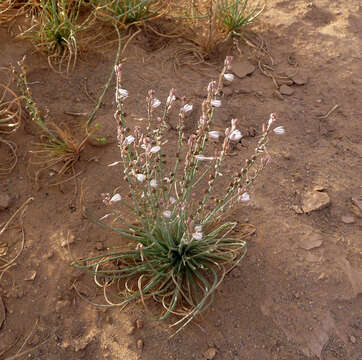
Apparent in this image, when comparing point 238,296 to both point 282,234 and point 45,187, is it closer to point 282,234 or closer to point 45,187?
point 282,234

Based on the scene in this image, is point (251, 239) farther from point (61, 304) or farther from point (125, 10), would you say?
point (125, 10)

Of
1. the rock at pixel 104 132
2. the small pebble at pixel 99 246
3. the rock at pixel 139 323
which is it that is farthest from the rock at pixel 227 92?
the rock at pixel 139 323

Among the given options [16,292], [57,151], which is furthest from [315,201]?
[16,292]

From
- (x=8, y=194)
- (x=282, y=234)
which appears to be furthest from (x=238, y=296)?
(x=8, y=194)

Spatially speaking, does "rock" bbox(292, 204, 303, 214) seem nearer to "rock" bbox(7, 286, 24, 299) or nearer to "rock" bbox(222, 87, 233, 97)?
"rock" bbox(222, 87, 233, 97)

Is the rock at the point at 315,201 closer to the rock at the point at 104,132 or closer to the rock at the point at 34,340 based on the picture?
the rock at the point at 104,132

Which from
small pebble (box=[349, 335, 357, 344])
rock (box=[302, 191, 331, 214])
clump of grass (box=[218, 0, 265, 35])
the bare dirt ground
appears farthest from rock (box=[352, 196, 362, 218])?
clump of grass (box=[218, 0, 265, 35])
